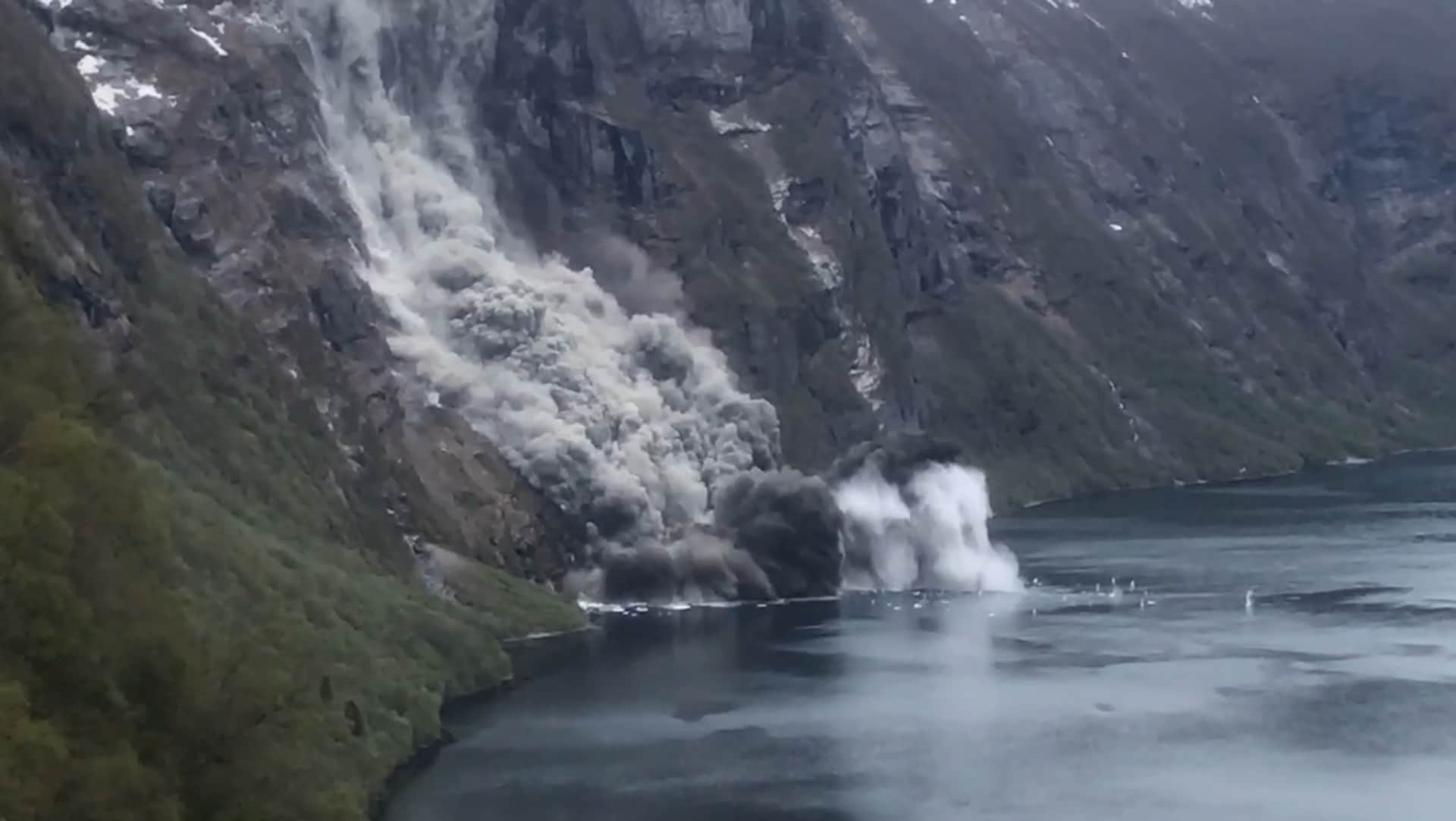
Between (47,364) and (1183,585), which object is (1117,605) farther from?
(47,364)

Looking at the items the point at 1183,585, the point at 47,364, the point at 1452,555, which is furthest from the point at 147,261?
the point at 1452,555

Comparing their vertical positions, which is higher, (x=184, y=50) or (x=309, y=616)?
(x=184, y=50)

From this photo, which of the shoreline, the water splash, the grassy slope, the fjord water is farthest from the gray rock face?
the water splash

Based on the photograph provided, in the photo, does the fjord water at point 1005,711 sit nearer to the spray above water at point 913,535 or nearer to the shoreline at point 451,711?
the shoreline at point 451,711

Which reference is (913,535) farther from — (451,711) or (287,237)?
(451,711)

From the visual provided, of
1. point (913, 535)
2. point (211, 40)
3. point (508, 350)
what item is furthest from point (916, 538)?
point (211, 40)

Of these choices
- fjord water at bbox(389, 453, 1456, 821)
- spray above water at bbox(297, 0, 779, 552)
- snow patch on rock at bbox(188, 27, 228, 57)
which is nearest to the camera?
fjord water at bbox(389, 453, 1456, 821)

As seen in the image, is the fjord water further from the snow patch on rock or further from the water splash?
the snow patch on rock
